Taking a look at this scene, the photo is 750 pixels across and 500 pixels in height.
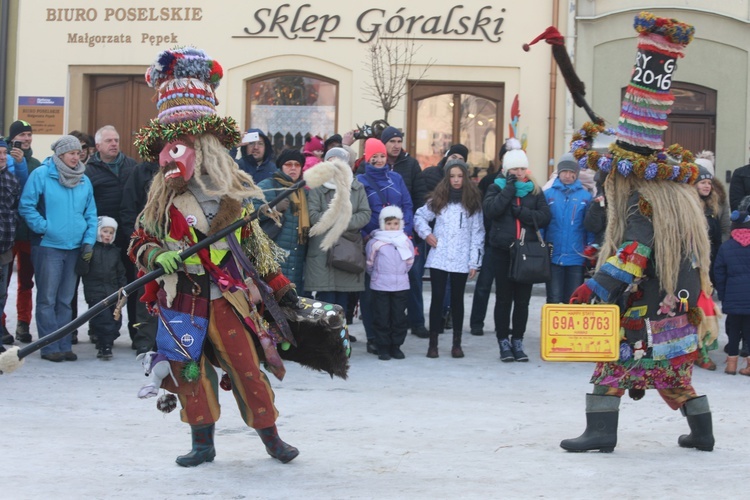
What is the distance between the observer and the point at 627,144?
6484 millimetres

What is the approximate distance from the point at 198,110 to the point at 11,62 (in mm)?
12576

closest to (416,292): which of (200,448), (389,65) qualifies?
(200,448)

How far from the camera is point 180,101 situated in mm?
6055

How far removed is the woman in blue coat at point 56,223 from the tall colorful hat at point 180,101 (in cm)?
354

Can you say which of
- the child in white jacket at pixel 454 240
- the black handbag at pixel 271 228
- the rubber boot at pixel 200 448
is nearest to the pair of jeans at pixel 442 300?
the child in white jacket at pixel 454 240

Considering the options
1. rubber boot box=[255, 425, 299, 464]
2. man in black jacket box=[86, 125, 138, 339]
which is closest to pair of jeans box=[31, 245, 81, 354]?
man in black jacket box=[86, 125, 138, 339]

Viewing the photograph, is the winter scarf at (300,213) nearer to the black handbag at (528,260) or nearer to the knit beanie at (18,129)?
the black handbag at (528,260)

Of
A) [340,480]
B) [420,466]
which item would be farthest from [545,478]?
[340,480]

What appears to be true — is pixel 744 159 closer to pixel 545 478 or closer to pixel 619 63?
pixel 619 63

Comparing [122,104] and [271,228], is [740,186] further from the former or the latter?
[122,104]

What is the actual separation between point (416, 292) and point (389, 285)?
122 cm

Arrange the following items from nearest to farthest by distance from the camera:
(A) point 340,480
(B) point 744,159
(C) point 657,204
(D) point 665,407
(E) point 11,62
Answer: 1. (A) point 340,480
2. (C) point 657,204
3. (D) point 665,407
4. (B) point 744,159
5. (E) point 11,62

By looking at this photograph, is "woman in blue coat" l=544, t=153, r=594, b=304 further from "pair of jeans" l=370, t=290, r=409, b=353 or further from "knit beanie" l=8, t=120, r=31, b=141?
"knit beanie" l=8, t=120, r=31, b=141

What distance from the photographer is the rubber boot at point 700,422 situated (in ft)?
21.1
